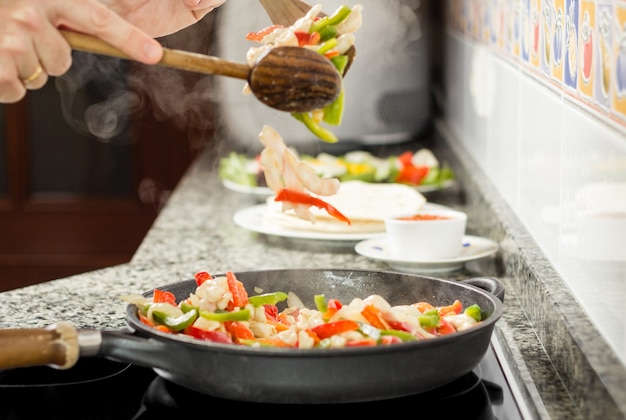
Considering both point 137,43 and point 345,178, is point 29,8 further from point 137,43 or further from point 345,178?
point 345,178

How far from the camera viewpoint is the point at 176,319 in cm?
122

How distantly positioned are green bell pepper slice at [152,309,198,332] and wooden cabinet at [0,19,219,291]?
10.5 ft

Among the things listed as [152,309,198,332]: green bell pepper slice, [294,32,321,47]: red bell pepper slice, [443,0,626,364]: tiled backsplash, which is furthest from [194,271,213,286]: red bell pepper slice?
[443,0,626,364]: tiled backsplash

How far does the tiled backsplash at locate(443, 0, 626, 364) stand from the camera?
1147 millimetres

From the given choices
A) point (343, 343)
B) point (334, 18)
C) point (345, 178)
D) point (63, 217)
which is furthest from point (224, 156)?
point (343, 343)

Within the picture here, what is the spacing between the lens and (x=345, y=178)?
2.75m

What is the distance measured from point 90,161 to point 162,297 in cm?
330

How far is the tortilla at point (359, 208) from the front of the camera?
2154 mm

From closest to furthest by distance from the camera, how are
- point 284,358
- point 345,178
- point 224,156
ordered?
point 284,358 → point 345,178 → point 224,156

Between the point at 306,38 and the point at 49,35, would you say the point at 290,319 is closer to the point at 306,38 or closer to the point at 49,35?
the point at 306,38

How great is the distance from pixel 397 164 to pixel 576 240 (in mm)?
1517

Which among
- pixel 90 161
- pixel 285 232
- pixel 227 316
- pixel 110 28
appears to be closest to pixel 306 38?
pixel 110 28

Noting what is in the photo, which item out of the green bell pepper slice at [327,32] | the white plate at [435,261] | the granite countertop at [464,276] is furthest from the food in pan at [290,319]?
the white plate at [435,261]

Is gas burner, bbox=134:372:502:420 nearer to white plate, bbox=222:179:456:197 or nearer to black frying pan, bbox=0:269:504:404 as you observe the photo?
black frying pan, bbox=0:269:504:404
